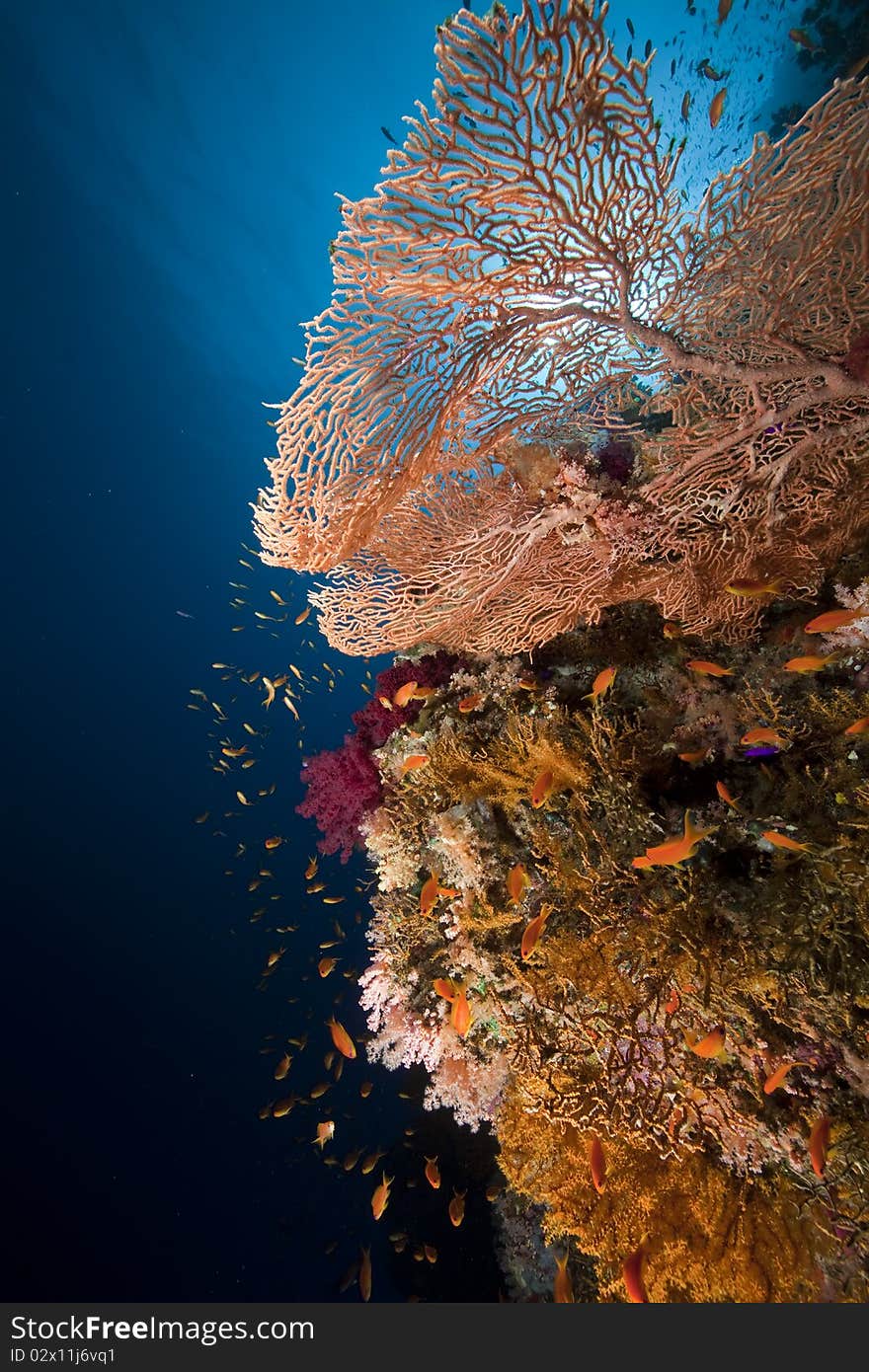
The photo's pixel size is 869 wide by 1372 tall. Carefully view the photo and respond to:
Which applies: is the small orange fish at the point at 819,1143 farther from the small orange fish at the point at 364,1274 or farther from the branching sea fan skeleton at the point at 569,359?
the small orange fish at the point at 364,1274

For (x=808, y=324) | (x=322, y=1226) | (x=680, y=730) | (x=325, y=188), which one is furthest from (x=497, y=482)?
(x=325, y=188)

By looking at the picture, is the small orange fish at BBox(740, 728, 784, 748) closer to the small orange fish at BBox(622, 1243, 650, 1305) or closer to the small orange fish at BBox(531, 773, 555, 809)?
the small orange fish at BBox(531, 773, 555, 809)

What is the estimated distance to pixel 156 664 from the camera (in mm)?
38031

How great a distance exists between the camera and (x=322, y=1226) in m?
20.4

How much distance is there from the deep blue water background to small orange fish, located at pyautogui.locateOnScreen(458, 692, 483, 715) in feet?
25.7

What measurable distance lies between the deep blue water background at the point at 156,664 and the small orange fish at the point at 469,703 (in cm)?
784

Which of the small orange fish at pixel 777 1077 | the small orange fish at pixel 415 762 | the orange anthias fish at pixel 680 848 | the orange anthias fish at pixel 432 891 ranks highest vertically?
the small orange fish at pixel 415 762

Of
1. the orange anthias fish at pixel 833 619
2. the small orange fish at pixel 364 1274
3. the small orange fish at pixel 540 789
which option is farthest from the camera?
the small orange fish at pixel 364 1274

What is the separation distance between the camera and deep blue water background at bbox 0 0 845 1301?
1820 centimetres

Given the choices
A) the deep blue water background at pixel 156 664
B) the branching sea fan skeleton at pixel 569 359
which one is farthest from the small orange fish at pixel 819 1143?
the deep blue water background at pixel 156 664

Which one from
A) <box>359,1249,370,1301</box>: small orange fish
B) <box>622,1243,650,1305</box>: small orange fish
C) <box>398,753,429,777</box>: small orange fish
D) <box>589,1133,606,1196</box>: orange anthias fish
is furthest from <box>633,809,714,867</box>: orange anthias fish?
<box>359,1249,370,1301</box>: small orange fish

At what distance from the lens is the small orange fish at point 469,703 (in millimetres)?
4293

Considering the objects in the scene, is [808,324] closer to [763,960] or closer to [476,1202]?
[763,960]
